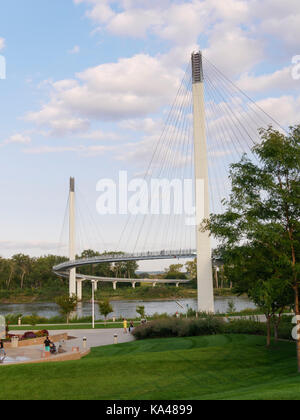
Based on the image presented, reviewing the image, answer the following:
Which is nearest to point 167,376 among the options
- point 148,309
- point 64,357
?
point 64,357

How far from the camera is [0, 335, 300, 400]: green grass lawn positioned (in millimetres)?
12883

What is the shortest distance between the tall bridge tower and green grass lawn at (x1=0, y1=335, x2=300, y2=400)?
2178cm

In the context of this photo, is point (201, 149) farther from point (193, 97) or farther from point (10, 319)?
point (10, 319)

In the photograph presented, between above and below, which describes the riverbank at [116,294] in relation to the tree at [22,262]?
below

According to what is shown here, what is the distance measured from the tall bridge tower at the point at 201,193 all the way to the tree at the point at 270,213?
78.2ft

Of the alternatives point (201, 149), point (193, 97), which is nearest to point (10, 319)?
point (201, 149)

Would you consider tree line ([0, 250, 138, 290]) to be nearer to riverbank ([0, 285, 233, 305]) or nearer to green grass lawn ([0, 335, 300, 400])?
riverbank ([0, 285, 233, 305])

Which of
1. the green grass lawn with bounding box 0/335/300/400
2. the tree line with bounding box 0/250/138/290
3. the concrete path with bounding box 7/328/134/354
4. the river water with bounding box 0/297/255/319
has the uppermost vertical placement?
the tree line with bounding box 0/250/138/290

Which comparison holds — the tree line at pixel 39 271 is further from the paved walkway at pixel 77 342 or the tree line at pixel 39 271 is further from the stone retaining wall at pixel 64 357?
the stone retaining wall at pixel 64 357

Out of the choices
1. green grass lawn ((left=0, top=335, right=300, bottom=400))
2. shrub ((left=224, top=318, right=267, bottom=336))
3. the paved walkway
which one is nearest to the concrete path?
the paved walkway

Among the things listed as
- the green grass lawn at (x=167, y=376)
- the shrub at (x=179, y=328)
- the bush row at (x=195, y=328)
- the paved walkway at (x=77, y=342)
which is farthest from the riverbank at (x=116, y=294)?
the green grass lawn at (x=167, y=376)

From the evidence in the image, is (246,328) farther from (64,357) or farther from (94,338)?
(64,357)

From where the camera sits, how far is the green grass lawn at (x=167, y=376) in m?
12.9
